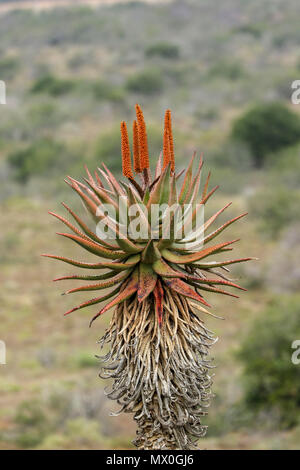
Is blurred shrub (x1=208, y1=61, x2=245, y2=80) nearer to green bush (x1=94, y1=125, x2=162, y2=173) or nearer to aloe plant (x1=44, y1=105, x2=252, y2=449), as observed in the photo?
green bush (x1=94, y1=125, x2=162, y2=173)

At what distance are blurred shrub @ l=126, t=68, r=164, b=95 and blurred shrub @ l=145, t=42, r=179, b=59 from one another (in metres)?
11.0

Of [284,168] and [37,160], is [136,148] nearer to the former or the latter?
[284,168]

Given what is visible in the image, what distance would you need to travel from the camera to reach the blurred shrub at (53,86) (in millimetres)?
52781

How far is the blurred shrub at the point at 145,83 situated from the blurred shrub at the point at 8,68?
1715 centimetres

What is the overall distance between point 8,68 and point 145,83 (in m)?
20.6

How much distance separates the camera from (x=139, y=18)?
266 ft

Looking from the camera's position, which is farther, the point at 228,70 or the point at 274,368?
the point at 228,70

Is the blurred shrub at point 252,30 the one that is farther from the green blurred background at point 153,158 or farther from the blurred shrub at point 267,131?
the blurred shrub at point 267,131

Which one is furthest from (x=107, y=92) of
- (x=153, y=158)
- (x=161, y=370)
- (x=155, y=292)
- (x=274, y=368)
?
(x=161, y=370)

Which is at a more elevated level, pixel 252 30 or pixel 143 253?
pixel 252 30

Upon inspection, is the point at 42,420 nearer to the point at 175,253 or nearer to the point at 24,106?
the point at 175,253

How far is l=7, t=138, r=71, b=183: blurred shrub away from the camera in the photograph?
3653cm

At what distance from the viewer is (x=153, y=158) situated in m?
33.5
